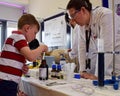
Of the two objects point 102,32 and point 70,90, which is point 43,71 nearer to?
point 70,90

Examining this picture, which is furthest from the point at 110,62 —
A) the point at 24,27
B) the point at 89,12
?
the point at 24,27

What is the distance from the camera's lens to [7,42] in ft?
3.76

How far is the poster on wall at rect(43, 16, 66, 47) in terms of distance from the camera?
114 inches

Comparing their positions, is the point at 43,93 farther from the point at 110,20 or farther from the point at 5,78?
the point at 110,20

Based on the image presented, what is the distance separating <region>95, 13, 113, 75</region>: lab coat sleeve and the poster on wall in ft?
4.83

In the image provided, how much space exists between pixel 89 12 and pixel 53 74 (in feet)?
1.80

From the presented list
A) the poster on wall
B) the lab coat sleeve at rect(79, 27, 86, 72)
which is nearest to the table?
the lab coat sleeve at rect(79, 27, 86, 72)

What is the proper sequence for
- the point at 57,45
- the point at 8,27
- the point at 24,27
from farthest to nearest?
the point at 8,27
the point at 57,45
the point at 24,27

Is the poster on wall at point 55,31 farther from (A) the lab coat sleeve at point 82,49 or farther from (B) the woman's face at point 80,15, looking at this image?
(B) the woman's face at point 80,15

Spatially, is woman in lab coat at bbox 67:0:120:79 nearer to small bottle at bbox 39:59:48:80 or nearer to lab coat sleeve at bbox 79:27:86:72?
lab coat sleeve at bbox 79:27:86:72

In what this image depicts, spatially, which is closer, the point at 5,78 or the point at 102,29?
the point at 5,78

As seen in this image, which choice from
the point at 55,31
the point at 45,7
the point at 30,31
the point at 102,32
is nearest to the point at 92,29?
the point at 102,32

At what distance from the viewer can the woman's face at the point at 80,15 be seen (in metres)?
1.42

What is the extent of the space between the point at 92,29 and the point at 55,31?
167 cm
